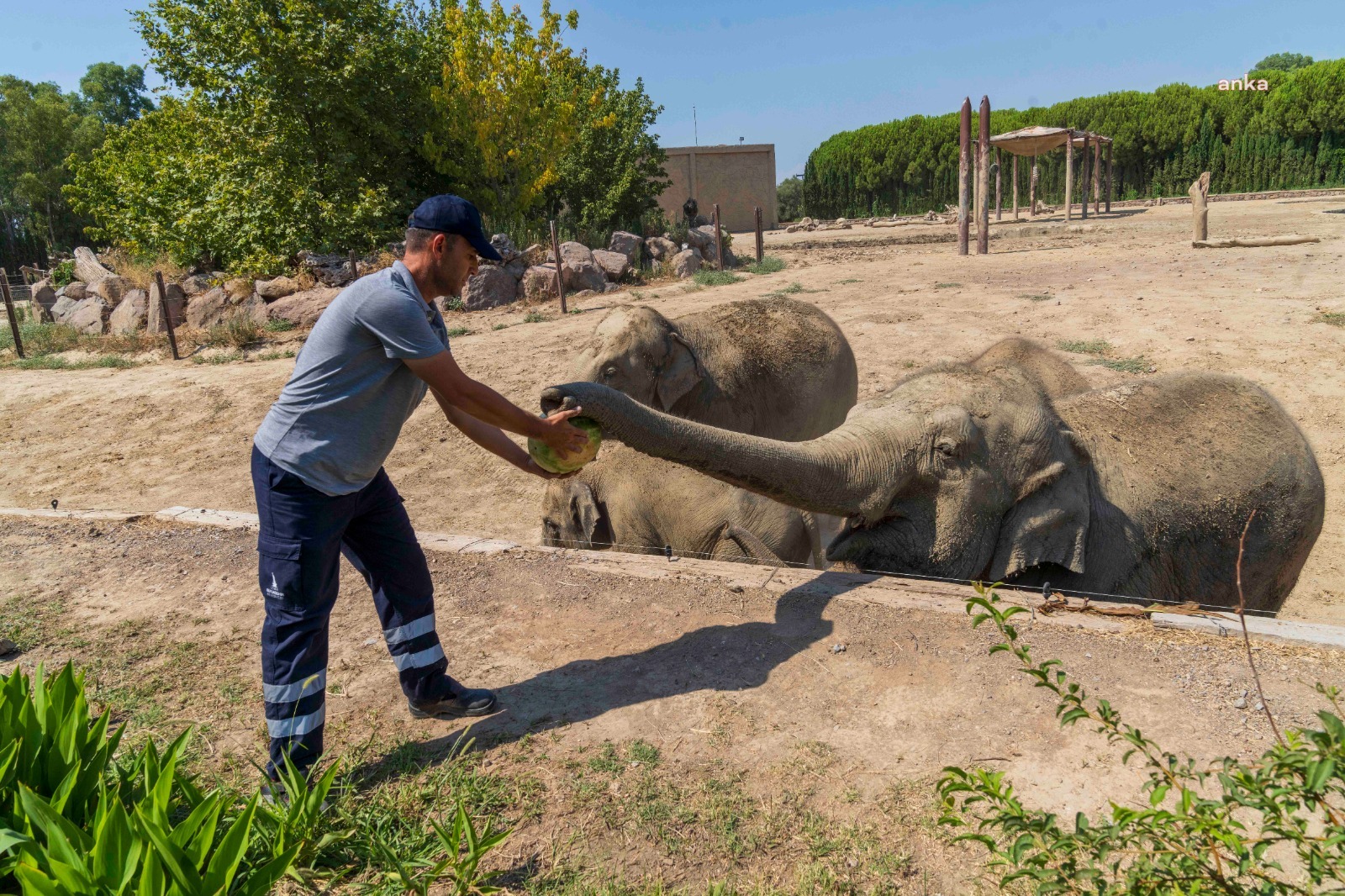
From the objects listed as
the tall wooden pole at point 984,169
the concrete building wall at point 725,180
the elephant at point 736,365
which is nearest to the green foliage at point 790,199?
the concrete building wall at point 725,180

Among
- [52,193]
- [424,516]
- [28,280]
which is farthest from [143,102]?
[424,516]

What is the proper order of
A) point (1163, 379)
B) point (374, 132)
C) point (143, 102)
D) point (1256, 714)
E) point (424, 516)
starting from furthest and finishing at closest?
point (143, 102), point (374, 132), point (424, 516), point (1163, 379), point (1256, 714)

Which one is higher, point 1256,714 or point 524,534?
point 1256,714

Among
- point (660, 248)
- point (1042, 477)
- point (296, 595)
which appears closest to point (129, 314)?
point (660, 248)

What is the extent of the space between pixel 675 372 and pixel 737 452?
2996 millimetres

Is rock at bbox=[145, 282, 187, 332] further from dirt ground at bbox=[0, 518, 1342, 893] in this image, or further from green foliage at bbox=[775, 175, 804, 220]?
green foliage at bbox=[775, 175, 804, 220]

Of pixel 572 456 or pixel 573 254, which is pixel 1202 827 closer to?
pixel 572 456

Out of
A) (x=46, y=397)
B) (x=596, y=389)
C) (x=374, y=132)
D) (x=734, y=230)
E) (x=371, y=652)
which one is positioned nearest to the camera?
(x=596, y=389)

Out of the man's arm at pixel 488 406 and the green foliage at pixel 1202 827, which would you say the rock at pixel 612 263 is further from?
the green foliage at pixel 1202 827

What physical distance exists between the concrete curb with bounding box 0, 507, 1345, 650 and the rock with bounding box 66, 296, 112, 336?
1513 centimetres

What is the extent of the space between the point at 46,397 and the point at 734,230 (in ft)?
106

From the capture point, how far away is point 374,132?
19547 millimetres

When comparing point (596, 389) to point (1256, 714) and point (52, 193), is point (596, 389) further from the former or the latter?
point (52, 193)

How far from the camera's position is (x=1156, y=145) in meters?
39.9
